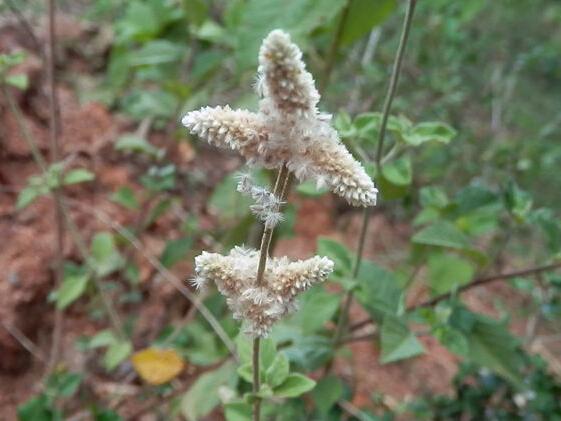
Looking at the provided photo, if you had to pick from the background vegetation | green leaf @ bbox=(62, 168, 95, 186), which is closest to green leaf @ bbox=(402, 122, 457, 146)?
the background vegetation

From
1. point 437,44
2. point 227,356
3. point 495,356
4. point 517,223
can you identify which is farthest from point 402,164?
point 437,44

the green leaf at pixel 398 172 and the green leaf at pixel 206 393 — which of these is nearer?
the green leaf at pixel 398 172

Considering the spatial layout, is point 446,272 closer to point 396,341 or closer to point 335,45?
point 396,341

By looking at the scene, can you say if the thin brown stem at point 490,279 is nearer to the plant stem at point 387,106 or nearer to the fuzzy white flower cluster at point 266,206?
the plant stem at point 387,106

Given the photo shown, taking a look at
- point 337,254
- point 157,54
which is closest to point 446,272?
point 337,254

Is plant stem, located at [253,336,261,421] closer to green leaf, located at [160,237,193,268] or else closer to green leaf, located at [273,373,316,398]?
green leaf, located at [273,373,316,398]

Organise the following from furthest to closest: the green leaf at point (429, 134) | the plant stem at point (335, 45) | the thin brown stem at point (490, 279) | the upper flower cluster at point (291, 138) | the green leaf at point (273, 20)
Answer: the plant stem at point (335, 45) < the green leaf at point (273, 20) < the thin brown stem at point (490, 279) < the green leaf at point (429, 134) < the upper flower cluster at point (291, 138)

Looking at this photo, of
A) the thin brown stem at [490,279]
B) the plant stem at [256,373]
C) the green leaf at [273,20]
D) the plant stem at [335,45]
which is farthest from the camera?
the plant stem at [335,45]

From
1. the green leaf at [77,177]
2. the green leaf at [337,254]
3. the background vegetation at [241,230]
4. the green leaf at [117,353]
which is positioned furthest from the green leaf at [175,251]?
the green leaf at [337,254]
